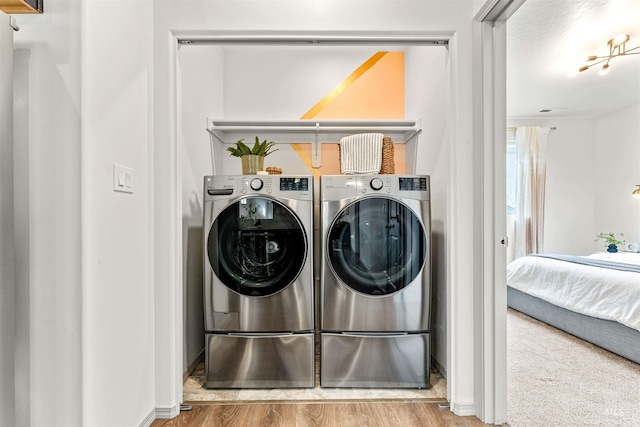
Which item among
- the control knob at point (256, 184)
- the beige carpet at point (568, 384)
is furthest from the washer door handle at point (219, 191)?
the beige carpet at point (568, 384)

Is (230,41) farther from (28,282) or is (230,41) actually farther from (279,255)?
(28,282)

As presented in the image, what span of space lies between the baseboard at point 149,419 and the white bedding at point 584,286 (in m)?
2.94

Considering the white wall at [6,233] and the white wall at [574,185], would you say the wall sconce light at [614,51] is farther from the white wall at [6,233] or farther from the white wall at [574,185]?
the white wall at [6,233]

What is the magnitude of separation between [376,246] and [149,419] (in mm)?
1447

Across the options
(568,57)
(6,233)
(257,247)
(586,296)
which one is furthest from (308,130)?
(586,296)

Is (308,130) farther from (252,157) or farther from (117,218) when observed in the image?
(117,218)

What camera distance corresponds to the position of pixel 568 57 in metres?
3.29

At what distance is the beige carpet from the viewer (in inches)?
72.8

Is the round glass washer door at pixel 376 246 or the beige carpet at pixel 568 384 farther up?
the round glass washer door at pixel 376 246

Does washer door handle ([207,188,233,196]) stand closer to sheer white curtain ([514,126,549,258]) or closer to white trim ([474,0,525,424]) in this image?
white trim ([474,0,525,424])

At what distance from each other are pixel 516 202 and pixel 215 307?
4560mm

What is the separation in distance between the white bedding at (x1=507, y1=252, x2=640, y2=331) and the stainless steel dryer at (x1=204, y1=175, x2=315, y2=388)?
7.14 feet

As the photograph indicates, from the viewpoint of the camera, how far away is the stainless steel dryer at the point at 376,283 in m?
2.12

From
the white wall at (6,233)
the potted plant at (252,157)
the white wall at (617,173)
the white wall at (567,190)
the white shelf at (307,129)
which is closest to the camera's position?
the white wall at (6,233)
